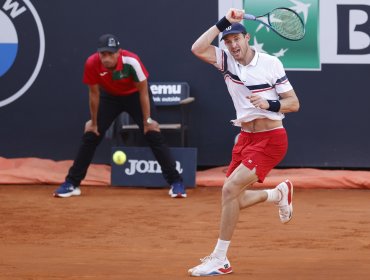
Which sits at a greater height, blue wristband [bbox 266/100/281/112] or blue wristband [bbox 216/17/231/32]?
blue wristband [bbox 216/17/231/32]

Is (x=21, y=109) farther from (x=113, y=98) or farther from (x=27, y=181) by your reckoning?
(x=113, y=98)

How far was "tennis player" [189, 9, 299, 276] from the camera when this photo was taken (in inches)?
241

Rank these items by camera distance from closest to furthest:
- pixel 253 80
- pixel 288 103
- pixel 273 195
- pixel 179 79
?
pixel 288 103, pixel 253 80, pixel 273 195, pixel 179 79

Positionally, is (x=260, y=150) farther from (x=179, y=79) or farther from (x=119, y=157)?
(x=179, y=79)

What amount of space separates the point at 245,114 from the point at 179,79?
438 centimetres

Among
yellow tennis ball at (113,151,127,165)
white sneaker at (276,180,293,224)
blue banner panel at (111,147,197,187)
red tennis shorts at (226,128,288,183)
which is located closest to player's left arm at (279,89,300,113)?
red tennis shorts at (226,128,288,183)

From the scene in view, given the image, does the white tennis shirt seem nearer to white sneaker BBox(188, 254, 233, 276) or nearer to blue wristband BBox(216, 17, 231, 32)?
blue wristband BBox(216, 17, 231, 32)

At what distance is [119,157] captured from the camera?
10094 millimetres

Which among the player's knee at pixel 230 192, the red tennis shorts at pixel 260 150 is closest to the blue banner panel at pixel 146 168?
the red tennis shorts at pixel 260 150

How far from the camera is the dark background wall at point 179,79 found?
1059cm

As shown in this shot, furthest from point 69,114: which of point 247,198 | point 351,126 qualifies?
point 247,198

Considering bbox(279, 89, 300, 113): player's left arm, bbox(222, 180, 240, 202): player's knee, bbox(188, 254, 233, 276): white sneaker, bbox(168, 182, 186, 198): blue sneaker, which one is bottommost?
bbox(168, 182, 186, 198): blue sneaker

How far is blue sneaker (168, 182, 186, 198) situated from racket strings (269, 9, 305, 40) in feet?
10.8

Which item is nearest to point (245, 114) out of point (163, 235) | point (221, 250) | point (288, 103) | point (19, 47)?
point (288, 103)
